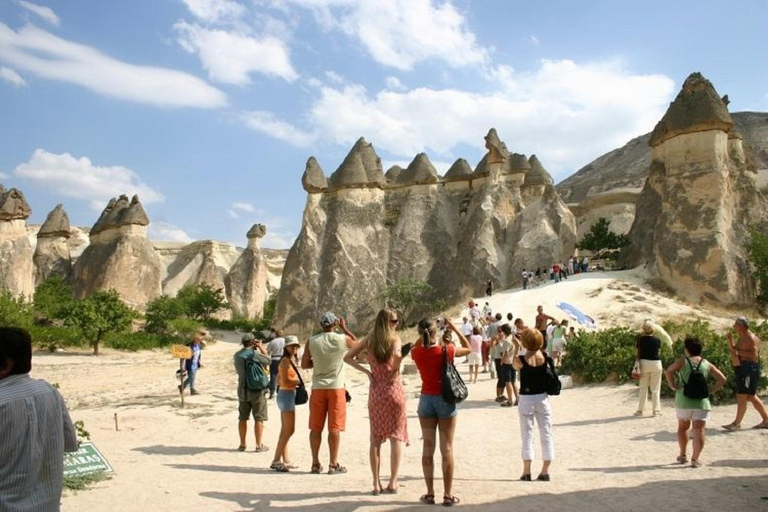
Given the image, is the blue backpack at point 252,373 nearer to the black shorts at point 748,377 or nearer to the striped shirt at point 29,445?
the striped shirt at point 29,445

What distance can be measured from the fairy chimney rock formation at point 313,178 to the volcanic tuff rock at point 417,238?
0.35 meters

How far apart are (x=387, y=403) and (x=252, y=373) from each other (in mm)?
2556

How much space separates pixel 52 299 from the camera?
29.5 m

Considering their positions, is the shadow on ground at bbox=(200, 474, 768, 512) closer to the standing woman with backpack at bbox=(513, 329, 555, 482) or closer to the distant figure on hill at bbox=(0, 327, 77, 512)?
the standing woman with backpack at bbox=(513, 329, 555, 482)

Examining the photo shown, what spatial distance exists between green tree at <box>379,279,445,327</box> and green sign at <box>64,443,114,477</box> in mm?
21374

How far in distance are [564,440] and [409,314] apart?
21188mm

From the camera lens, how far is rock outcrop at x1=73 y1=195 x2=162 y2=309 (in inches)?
1309

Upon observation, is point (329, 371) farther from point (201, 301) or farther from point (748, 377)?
point (201, 301)

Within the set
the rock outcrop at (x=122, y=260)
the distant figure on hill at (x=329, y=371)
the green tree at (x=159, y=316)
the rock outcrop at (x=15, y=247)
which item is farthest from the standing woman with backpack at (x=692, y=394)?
the rock outcrop at (x=15, y=247)

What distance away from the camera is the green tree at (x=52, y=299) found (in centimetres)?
2677

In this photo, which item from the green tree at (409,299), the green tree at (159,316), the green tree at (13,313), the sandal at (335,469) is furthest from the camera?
the green tree at (159,316)

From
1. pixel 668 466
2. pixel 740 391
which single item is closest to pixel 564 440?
pixel 668 466

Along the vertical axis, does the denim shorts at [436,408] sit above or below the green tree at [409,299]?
below

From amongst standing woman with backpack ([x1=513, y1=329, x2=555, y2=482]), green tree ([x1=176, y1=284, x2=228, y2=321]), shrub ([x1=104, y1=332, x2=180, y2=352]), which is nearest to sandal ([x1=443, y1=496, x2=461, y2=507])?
standing woman with backpack ([x1=513, y1=329, x2=555, y2=482])
